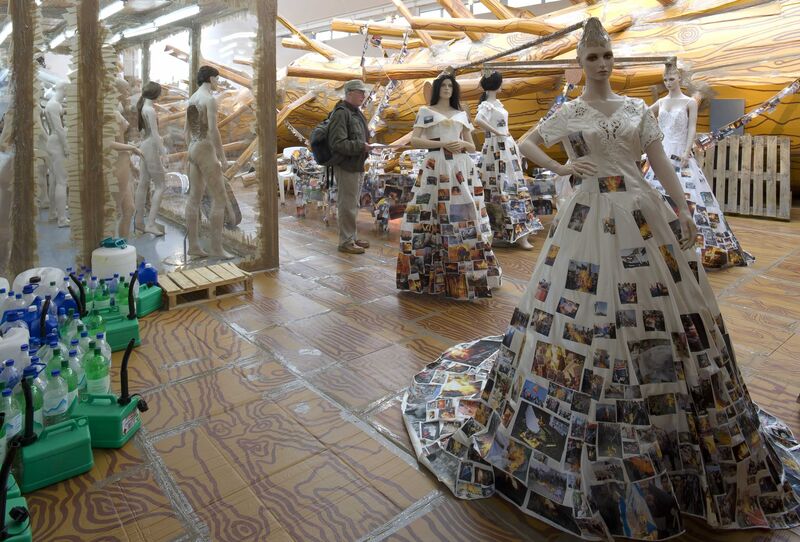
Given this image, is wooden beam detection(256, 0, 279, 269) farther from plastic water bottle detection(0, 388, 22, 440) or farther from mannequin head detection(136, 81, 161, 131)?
plastic water bottle detection(0, 388, 22, 440)

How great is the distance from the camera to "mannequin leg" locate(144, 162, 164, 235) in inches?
190

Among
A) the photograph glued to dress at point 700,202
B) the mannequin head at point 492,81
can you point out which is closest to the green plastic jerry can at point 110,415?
the mannequin head at point 492,81

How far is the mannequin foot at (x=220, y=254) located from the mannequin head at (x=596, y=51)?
13.5 feet

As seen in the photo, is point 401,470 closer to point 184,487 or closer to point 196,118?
point 184,487

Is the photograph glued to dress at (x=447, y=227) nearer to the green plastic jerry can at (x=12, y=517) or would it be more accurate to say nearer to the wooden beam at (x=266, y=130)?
the wooden beam at (x=266, y=130)

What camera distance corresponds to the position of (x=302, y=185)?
8.88m

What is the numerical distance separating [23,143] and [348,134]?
306cm

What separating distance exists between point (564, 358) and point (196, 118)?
4.17 metres

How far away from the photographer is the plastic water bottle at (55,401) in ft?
7.72

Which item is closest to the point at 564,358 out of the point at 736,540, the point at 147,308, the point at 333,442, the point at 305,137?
the point at 736,540

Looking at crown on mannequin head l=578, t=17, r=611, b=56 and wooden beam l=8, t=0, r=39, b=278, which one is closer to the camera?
crown on mannequin head l=578, t=17, r=611, b=56

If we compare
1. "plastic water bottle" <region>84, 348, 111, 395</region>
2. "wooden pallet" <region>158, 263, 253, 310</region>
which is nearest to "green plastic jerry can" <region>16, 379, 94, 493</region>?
"plastic water bottle" <region>84, 348, 111, 395</region>

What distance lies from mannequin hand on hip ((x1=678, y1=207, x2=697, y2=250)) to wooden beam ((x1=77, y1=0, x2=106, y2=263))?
14.2ft

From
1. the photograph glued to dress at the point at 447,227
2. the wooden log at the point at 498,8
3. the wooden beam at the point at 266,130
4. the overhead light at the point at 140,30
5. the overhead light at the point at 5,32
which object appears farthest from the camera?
the wooden log at the point at 498,8
